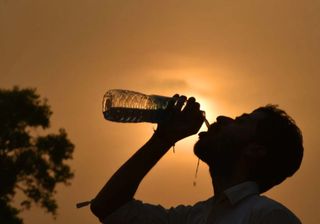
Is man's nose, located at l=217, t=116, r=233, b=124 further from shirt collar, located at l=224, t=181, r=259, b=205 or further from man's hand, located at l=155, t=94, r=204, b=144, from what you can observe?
shirt collar, located at l=224, t=181, r=259, b=205

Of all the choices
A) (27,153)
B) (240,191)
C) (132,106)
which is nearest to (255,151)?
(240,191)

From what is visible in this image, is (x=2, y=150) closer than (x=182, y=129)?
No

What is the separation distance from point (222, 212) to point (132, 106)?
1.17 meters

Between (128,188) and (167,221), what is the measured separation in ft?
0.80

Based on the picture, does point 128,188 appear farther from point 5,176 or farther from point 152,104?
point 5,176

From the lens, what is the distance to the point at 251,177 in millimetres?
3191

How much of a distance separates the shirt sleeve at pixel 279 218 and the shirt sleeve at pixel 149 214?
0.50m

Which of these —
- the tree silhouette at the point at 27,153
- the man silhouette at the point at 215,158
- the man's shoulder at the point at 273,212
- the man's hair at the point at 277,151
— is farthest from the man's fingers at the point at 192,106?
the tree silhouette at the point at 27,153

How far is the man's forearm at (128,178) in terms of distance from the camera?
3113 millimetres

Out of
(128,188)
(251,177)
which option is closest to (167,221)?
(128,188)

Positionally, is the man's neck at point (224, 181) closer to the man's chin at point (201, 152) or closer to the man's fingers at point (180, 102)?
the man's chin at point (201, 152)

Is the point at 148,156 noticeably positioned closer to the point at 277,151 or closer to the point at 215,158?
the point at 215,158

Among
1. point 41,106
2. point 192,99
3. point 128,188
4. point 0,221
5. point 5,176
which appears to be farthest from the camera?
point 41,106

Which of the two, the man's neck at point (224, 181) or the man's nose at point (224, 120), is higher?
the man's nose at point (224, 120)
